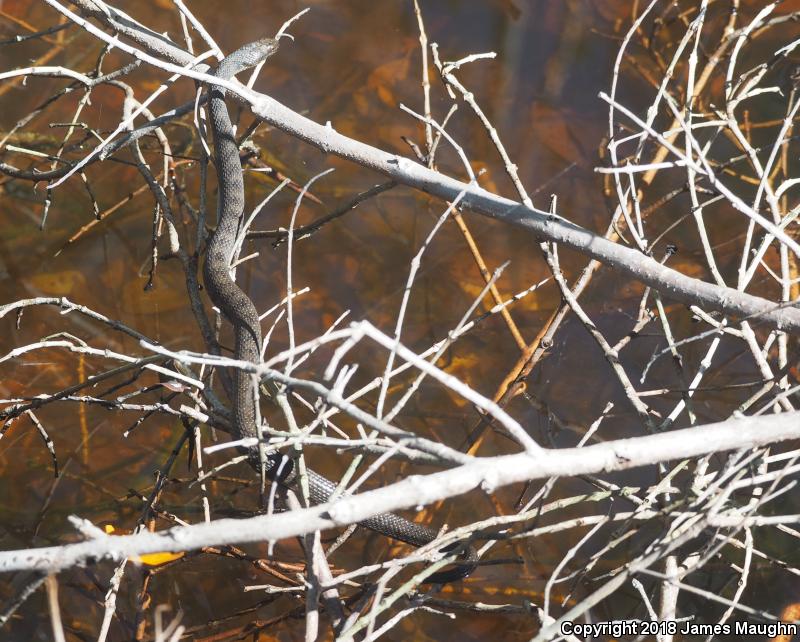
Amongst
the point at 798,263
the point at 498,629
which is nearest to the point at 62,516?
the point at 498,629

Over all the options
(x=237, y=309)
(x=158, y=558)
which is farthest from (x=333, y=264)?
(x=158, y=558)

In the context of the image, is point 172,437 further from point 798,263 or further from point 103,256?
point 798,263

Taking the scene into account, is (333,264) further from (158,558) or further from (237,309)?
(158,558)

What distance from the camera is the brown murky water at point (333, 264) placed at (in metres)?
4.66

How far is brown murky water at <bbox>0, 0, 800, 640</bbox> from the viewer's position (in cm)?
466

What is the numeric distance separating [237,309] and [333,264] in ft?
5.76

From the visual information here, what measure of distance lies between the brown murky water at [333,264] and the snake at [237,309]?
117 cm

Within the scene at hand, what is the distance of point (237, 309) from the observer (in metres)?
3.51

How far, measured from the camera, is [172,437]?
4.98 metres

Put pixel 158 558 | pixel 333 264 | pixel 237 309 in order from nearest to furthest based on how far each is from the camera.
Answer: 1. pixel 237 309
2. pixel 158 558
3. pixel 333 264

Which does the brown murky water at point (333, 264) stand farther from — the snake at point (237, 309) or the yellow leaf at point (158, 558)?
the snake at point (237, 309)

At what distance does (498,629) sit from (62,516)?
3086 mm

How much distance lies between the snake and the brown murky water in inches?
46.2

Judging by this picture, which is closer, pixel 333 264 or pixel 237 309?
pixel 237 309
